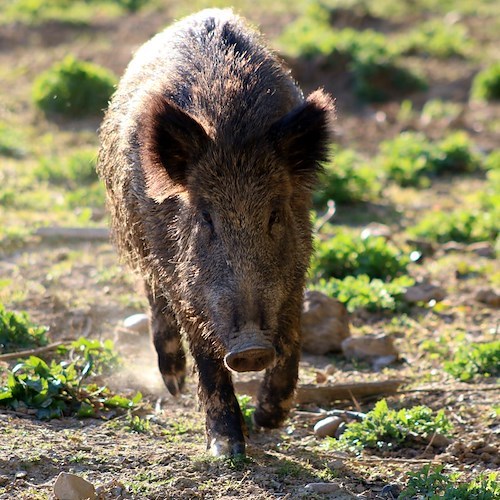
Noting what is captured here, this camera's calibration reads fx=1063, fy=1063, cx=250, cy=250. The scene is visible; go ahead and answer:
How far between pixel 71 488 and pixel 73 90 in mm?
8545

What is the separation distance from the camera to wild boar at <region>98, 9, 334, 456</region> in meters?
4.50

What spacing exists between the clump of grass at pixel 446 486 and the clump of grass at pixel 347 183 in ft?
15.9

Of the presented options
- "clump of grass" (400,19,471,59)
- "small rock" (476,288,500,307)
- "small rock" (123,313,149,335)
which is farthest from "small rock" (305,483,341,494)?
"clump of grass" (400,19,471,59)

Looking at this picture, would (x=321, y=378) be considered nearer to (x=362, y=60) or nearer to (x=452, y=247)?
(x=452, y=247)

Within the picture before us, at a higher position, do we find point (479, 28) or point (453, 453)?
point (479, 28)

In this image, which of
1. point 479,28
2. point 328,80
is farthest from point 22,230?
point 479,28

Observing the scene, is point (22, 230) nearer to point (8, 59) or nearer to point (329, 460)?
point (329, 460)

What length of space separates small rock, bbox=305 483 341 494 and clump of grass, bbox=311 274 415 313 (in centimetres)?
259

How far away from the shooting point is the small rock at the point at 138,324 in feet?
21.5

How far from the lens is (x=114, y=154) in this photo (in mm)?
5930

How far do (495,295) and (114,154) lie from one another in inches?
112

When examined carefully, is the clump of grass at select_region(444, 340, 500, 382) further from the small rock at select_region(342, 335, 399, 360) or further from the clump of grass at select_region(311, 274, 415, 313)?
the clump of grass at select_region(311, 274, 415, 313)

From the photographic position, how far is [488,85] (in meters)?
13.3

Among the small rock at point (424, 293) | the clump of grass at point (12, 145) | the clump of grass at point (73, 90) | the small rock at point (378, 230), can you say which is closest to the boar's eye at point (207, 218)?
the small rock at point (424, 293)
